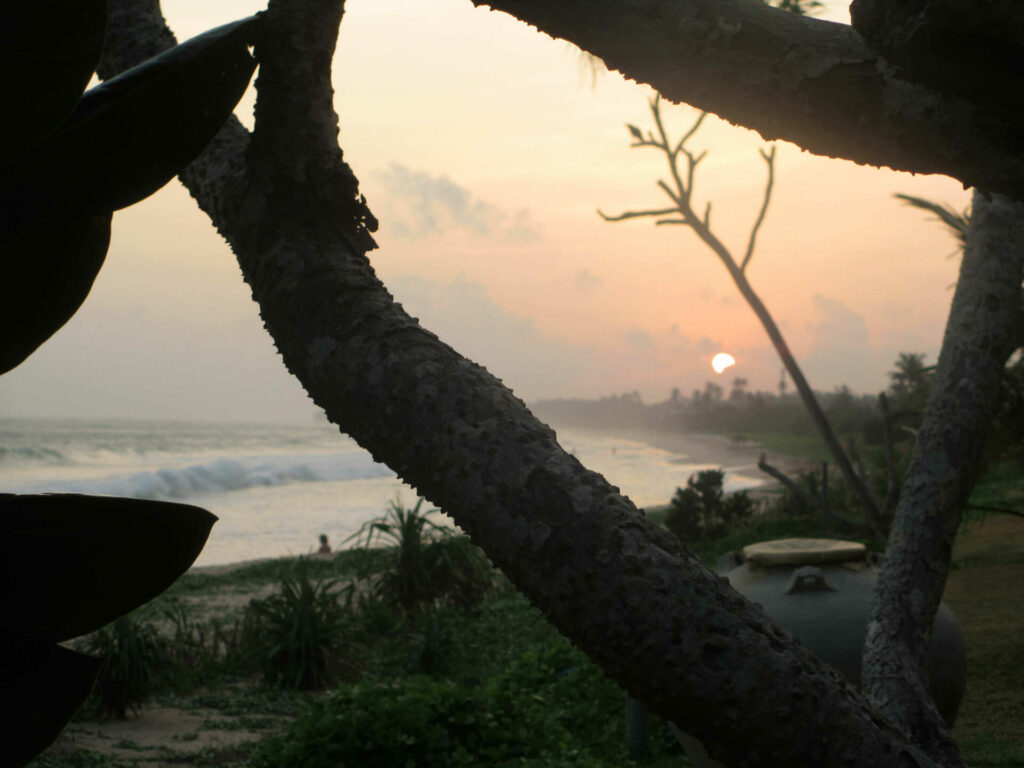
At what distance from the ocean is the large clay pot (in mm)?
14235

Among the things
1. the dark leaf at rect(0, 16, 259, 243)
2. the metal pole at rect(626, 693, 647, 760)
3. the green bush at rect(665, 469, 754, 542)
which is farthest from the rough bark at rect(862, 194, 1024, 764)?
the green bush at rect(665, 469, 754, 542)

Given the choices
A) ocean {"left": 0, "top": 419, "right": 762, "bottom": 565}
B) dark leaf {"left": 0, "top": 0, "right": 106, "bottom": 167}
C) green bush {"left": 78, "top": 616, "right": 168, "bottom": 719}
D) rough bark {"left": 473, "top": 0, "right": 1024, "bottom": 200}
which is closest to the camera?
dark leaf {"left": 0, "top": 0, "right": 106, "bottom": 167}

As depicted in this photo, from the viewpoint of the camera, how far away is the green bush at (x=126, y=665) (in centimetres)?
631

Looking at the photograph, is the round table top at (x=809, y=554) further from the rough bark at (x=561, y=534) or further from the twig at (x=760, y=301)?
the rough bark at (x=561, y=534)

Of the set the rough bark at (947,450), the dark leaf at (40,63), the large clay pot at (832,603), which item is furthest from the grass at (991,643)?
the dark leaf at (40,63)

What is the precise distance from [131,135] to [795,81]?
900mm

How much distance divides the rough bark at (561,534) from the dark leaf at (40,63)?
548mm

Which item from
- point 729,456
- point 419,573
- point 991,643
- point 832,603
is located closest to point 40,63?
point 832,603

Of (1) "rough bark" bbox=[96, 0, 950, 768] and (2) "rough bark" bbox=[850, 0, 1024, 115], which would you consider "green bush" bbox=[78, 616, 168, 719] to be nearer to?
(1) "rough bark" bbox=[96, 0, 950, 768]

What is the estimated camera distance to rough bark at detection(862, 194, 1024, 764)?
246 centimetres

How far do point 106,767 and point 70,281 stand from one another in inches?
201

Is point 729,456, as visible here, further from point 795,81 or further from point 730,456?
point 795,81

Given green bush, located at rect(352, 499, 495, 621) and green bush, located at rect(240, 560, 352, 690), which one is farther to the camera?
green bush, located at rect(352, 499, 495, 621)

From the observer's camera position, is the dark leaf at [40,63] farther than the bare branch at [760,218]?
No
